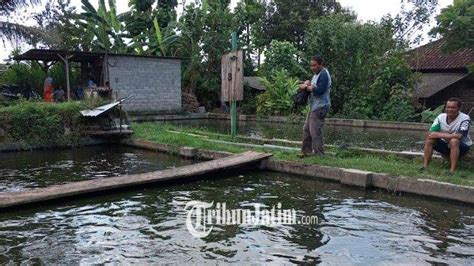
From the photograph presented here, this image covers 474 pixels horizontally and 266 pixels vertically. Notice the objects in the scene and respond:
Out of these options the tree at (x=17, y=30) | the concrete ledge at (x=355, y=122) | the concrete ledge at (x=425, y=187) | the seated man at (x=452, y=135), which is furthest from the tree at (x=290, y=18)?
the concrete ledge at (x=425, y=187)

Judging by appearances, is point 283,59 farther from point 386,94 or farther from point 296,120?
point 386,94

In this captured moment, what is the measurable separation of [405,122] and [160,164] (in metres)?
12.6

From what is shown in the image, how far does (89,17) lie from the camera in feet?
69.5

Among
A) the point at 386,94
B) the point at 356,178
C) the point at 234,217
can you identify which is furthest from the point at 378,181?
the point at 386,94

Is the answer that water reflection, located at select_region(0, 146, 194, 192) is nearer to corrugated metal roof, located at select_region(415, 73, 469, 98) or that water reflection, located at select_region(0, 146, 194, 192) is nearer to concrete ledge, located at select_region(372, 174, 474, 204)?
concrete ledge, located at select_region(372, 174, 474, 204)

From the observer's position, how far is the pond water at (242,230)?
159 inches

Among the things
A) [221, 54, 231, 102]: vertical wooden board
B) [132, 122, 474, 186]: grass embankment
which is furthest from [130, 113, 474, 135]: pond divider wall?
[132, 122, 474, 186]: grass embankment

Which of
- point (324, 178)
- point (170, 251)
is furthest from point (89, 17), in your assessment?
point (170, 251)

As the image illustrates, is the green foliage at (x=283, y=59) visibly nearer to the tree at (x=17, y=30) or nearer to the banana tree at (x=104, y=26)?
the banana tree at (x=104, y=26)

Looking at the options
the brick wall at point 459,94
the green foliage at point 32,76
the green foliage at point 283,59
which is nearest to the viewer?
the green foliage at point 32,76

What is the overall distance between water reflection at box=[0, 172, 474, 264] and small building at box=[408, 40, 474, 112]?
55.9 ft

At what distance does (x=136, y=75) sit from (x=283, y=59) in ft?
28.6

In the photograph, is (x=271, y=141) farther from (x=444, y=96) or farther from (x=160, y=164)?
(x=444, y=96)

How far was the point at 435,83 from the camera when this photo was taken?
2189 centimetres
